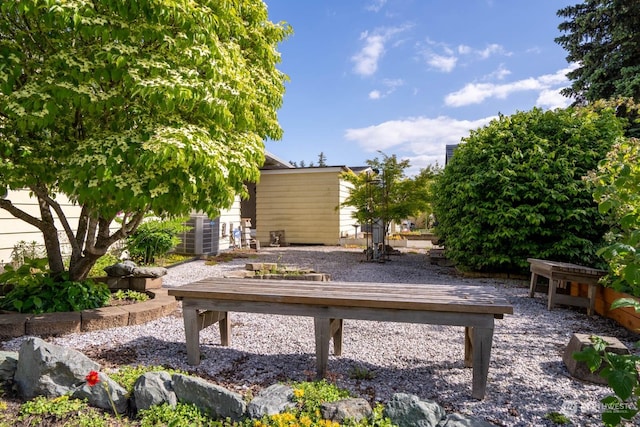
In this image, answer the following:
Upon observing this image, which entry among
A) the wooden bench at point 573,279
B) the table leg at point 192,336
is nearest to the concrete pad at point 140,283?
the table leg at point 192,336

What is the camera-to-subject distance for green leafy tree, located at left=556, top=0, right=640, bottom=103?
10211mm

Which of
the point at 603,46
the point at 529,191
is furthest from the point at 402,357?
the point at 603,46

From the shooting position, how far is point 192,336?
2939 millimetres

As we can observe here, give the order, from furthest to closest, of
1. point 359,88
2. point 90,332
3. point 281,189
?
point 281,189, point 359,88, point 90,332

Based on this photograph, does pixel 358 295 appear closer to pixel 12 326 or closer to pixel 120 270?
pixel 12 326

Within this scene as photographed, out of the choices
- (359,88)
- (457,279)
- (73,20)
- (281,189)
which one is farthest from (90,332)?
(281,189)

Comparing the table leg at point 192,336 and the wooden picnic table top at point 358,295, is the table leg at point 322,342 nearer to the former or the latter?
the wooden picnic table top at point 358,295

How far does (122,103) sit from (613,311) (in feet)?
19.8

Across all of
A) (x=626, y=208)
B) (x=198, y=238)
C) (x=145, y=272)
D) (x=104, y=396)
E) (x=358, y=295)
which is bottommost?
(x=104, y=396)

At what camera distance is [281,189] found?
15.4m

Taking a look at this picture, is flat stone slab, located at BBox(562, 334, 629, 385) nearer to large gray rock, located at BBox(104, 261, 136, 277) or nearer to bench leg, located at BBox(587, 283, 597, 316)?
bench leg, located at BBox(587, 283, 597, 316)

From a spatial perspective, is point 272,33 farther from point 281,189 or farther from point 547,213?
point 281,189

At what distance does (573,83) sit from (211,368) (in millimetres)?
14322

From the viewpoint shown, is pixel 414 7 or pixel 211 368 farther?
pixel 414 7
